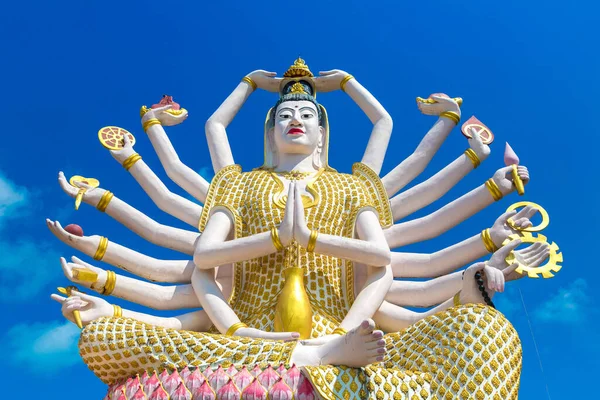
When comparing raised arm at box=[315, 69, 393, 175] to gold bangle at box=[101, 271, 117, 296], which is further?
raised arm at box=[315, 69, 393, 175]

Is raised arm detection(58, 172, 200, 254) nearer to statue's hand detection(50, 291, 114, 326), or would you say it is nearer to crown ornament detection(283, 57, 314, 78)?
statue's hand detection(50, 291, 114, 326)

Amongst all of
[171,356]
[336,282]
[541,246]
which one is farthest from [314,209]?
[171,356]

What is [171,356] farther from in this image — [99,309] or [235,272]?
[235,272]

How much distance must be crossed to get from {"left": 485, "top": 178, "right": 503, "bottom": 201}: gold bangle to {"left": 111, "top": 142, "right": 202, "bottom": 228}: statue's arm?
2868mm

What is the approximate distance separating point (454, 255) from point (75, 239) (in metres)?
3.56

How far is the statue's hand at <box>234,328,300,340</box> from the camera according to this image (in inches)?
262

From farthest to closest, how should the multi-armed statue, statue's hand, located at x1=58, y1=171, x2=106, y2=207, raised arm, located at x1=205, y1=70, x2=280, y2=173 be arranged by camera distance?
raised arm, located at x1=205, y1=70, x2=280, y2=173 < statue's hand, located at x1=58, y1=171, x2=106, y2=207 < the multi-armed statue

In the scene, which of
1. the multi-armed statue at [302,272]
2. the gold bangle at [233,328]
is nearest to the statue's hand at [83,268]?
the multi-armed statue at [302,272]

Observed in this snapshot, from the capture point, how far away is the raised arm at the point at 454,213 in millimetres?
8289

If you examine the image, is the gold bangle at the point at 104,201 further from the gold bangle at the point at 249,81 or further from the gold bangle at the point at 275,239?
the gold bangle at the point at 249,81

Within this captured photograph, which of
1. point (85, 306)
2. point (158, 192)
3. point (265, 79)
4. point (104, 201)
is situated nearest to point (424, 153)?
point (265, 79)

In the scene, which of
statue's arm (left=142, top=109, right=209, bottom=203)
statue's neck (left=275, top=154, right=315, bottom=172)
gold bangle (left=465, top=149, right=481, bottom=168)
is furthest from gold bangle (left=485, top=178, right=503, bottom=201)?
statue's arm (left=142, top=109, right=209, bottom=203)

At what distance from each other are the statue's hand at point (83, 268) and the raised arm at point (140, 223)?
786mm

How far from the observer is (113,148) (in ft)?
29.5
